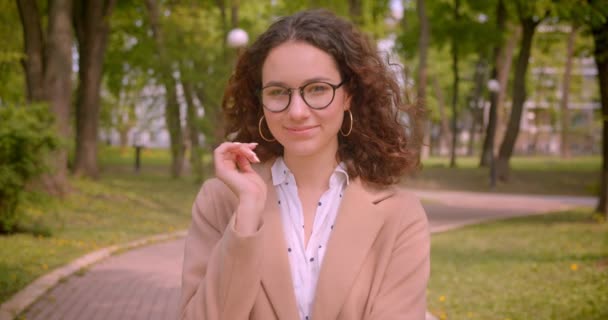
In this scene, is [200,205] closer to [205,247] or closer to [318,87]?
[205,247]

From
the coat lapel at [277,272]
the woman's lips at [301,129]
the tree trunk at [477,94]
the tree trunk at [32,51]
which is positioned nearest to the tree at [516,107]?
the tree trunk at [477,94]

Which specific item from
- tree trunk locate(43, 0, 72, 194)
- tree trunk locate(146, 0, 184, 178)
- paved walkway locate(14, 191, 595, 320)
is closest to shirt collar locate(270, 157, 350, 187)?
paved walkway locate(14, 191, 595, 320)

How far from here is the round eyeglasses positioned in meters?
2.37

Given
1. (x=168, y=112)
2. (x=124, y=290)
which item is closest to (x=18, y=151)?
(x=124, y=290)

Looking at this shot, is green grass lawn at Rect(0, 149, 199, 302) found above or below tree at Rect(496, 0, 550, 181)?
below

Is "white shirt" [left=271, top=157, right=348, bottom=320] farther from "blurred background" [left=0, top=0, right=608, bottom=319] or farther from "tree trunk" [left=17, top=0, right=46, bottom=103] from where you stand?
"tree trunk" [left=17, top=0, right=46, bottom=103]

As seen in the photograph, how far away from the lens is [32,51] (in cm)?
1548

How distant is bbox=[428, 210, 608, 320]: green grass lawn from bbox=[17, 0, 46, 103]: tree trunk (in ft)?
30.0

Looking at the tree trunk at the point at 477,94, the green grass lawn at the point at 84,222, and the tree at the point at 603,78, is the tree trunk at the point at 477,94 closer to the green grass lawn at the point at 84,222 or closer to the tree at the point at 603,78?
the green grass lawn at the point at 84,222

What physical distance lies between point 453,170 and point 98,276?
22226 mm

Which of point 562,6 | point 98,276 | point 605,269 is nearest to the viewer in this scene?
point 98,276

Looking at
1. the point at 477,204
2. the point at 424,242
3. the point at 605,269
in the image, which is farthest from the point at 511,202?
the point at 424,242

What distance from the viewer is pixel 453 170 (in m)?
28.6

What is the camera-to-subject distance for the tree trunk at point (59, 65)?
14734mm
